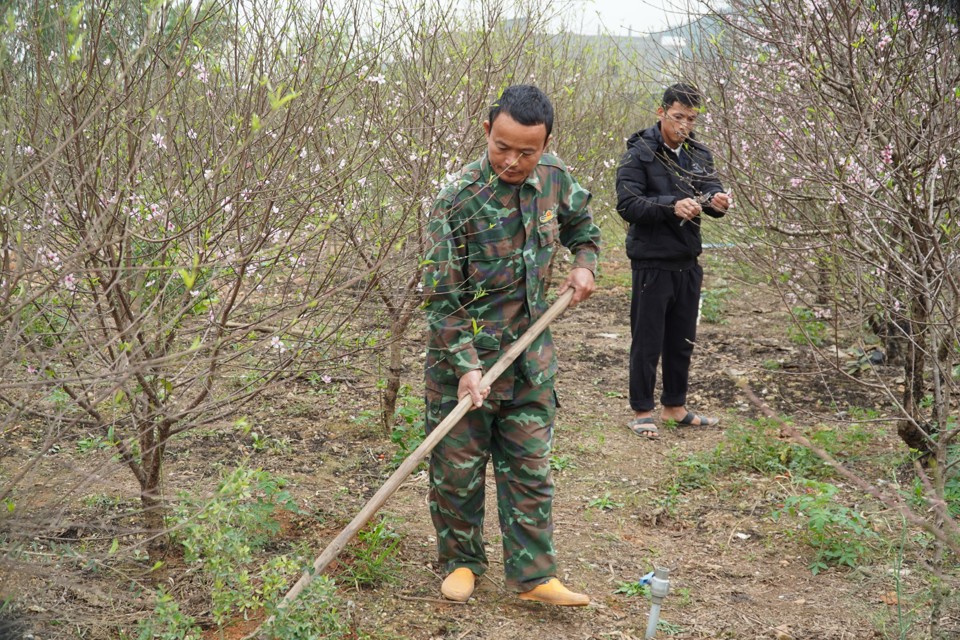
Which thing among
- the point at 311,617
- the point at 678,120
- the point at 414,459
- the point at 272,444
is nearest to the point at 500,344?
the point at 414,459

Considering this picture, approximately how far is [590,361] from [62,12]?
220 inches

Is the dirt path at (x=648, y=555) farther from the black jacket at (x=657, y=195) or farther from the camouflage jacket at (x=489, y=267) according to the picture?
the black jacket at (x=657, y=195)

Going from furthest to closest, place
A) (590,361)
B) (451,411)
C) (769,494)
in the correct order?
(590,361) → (769,494) → (451,411)

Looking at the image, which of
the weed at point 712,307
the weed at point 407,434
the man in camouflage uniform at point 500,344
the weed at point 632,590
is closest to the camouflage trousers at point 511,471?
the man in camouflage uniform at point 500,344

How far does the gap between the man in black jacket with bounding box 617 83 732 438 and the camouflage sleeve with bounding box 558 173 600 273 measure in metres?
1.75

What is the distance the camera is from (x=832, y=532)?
432 centimetres

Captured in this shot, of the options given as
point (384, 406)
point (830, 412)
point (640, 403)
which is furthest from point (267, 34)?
point (830, 412)

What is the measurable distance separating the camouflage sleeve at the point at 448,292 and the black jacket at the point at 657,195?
2.31m

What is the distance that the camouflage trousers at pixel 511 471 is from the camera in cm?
362

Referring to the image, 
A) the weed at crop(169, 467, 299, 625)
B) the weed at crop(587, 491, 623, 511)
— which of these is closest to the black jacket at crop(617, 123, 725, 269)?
the weed at crop(587, 491, 623, 511)

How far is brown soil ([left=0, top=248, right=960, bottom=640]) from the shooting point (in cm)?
348

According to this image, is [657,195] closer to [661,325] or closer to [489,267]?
[661,325]

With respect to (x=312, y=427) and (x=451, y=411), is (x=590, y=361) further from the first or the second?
(x=451, y=411)

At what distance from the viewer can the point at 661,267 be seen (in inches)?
226
